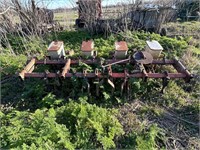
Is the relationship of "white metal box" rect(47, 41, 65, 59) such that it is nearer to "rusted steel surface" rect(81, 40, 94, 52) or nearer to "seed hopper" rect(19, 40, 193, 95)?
"seed hopper" rect(19, 40, 193, 95)

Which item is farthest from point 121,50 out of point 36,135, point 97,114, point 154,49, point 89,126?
point 36,135

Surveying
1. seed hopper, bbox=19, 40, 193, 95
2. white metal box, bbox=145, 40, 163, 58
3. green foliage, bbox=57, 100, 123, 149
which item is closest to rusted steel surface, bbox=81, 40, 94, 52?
seed hopper, bbox=19, 40, 193, 95

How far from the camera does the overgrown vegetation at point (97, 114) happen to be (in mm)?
2793

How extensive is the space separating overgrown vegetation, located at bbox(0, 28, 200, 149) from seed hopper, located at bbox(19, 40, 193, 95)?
150 mm

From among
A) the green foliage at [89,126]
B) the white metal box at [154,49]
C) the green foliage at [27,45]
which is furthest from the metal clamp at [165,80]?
the green foliage at [27,45]

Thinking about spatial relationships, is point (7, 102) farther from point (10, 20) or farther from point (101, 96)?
point (10, 20)

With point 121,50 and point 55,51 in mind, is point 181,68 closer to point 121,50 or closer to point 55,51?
point 121,50

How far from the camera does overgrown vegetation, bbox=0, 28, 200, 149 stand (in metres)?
2.79

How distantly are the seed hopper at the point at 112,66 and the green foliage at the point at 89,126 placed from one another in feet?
1.98

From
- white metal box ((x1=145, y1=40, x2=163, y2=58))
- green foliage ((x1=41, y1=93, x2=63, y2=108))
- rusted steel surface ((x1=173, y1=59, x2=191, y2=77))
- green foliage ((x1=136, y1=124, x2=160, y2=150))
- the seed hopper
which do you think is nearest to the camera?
green foliage ((x1=136, y1=124, x2=160, y2=150))

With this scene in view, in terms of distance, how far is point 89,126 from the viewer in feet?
9.78

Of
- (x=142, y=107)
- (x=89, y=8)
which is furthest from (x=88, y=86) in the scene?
(x=89, y=8)

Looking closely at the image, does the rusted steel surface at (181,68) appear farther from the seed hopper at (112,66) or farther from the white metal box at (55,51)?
the white metal box at (55,51)

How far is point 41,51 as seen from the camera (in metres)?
5.60
